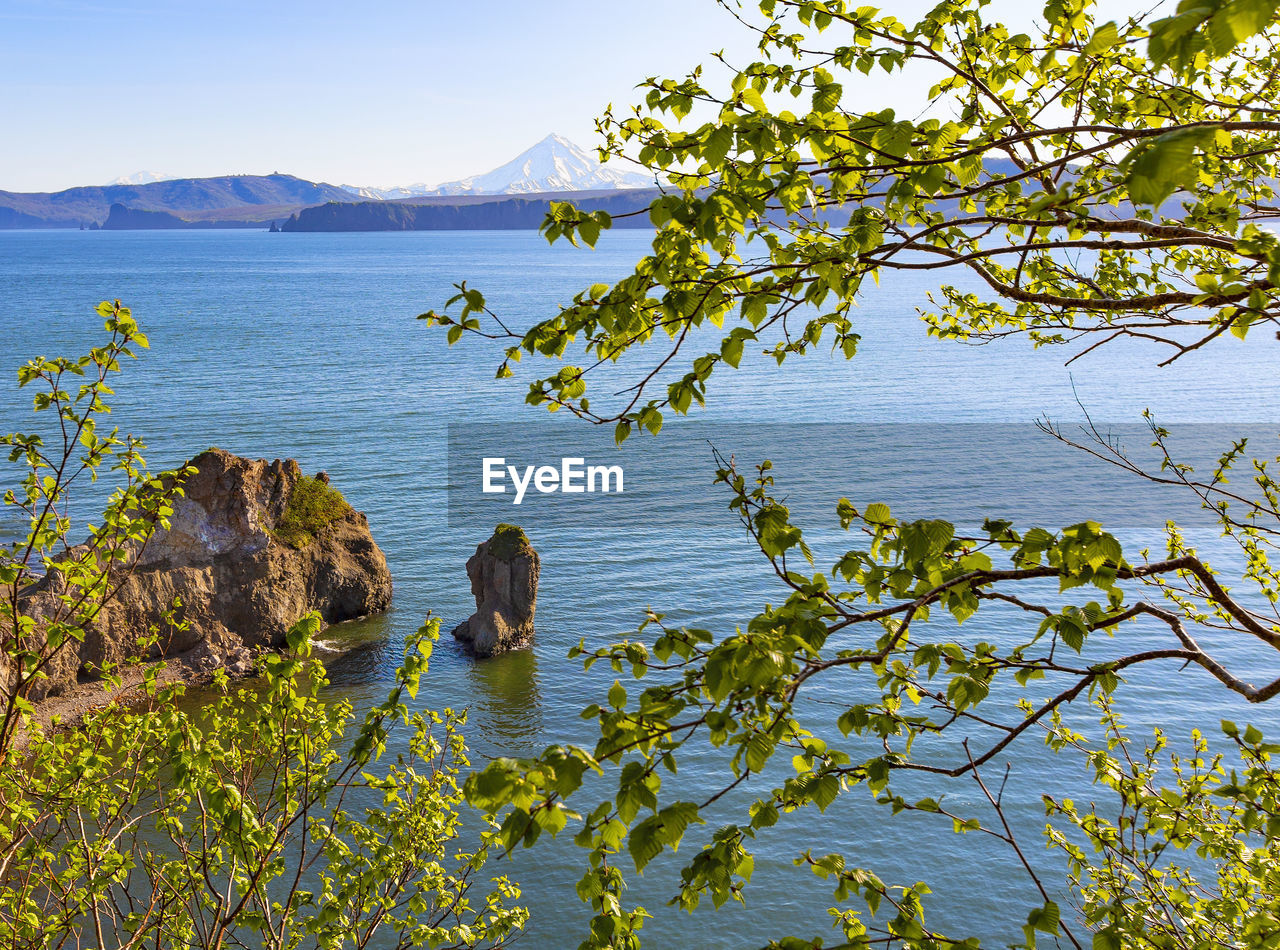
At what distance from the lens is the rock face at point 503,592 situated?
33.9 metres

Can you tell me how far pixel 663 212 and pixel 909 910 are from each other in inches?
149

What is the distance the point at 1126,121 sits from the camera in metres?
Result: 6.98

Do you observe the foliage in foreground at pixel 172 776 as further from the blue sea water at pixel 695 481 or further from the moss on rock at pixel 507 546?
the moss on rock at pixel 507 546

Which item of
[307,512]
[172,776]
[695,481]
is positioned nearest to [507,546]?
[307,512]

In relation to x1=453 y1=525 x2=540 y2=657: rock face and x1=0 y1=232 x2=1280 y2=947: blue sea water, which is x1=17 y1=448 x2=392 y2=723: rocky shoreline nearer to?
x1=0 y1=232 x2=1280 y2=947: blue sea water

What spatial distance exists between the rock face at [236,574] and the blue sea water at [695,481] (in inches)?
91.2

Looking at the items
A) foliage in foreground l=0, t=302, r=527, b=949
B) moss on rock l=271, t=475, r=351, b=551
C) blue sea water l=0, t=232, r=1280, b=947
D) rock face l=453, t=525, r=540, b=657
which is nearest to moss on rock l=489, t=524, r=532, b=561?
rock face l=453, t=525, r=540, b=657

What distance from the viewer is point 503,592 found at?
113 ft

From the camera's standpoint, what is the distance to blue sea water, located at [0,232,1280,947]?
22.9 m

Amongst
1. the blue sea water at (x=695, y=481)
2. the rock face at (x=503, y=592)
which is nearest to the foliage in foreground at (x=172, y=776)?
the blue sea water at (x=695, y=481)

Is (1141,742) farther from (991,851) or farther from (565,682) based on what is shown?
(565,682)

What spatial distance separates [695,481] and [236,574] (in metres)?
24.9

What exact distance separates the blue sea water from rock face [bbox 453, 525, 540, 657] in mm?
743

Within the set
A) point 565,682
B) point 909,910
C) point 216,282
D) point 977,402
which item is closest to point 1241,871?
point 909,910
